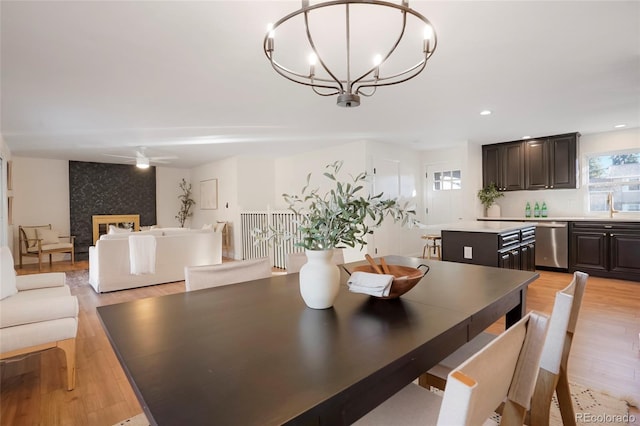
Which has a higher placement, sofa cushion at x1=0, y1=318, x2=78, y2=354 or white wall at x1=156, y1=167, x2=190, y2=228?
white wall at x1=156, y1=167, x2=190, y2=228

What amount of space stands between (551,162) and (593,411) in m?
4.92

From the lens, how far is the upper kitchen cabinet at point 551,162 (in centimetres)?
532

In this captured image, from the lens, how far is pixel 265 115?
163 inches

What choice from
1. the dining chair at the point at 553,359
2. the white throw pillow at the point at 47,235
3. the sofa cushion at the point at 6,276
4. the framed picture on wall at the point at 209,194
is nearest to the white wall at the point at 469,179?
the dining chair at the point at 553,359

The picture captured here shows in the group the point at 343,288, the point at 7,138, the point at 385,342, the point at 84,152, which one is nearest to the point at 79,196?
the point at 84,152

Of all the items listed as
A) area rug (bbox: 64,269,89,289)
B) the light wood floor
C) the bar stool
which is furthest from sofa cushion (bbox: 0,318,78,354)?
the bar stool

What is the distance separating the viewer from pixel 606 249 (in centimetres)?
484

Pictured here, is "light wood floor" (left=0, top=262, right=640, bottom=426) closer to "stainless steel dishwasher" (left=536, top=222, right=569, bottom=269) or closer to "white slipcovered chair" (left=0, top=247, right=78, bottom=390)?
"white slipcovered chair" (left=0, top=247, right=78, bottom=390)

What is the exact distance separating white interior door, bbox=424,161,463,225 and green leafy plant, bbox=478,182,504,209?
39cm

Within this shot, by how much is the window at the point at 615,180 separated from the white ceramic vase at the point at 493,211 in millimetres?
1408

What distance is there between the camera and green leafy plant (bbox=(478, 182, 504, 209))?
6180 millimetres

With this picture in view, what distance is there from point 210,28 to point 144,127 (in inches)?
120

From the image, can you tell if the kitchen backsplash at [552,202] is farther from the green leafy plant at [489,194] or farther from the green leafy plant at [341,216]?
the green leafy plant at [341,216]

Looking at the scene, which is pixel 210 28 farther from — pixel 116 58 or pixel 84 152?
pixel 84 152
